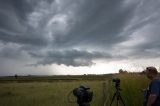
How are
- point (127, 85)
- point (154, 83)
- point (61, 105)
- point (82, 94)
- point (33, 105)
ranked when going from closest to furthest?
point (82, 94) < point (154, 83) < point (127, 85) < point (61, 105) < point (33, 105)

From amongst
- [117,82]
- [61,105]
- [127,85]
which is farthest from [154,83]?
[61,105]

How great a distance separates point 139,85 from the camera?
1120 centimetres

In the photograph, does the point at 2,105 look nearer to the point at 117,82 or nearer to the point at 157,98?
the point at 117,82

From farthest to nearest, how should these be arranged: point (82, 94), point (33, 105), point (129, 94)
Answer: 1. point (33, 105)
2. point (129, 94)
3. point (82, 94)

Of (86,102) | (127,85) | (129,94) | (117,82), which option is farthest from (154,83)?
(127,85)

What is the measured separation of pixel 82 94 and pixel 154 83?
1.88 meters

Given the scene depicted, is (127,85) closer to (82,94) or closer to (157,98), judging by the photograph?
(157,98)

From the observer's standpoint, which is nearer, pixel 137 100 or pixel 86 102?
pixel 86 102

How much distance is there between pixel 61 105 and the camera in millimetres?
16047

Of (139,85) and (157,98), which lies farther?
(139,85)

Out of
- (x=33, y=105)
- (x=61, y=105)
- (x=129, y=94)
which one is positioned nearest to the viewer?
(x=129, y=94)

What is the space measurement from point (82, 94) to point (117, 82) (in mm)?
6913

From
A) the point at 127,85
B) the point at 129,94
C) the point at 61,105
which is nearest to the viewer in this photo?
the point at 129,94

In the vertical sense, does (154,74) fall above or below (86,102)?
above
